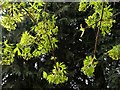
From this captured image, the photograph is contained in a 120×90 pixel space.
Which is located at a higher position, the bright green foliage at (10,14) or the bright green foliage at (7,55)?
the bright green foliage at (10,14)

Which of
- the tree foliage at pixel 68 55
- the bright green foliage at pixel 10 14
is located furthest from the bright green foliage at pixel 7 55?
the tree foliage at pixel 68 55

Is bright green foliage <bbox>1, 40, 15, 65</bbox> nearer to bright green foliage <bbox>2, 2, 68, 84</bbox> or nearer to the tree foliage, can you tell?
bright green foliage <bbox>2, 2, 68, 84</bbox>

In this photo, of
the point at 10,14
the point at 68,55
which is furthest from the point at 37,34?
the point at 68,55

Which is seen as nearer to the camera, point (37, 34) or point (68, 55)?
point (37, 34)

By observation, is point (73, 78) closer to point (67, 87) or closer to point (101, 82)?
point (67, 87)

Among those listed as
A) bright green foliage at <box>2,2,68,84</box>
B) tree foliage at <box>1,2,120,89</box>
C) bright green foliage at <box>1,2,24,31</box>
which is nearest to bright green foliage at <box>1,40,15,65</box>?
bright green foliage at <box>2,2,68,84</box>

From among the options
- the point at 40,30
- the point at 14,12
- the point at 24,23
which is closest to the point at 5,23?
the point at 14,12

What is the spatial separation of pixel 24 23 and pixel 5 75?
0.57 m

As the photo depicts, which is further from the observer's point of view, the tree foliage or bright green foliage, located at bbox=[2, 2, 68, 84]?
the tree foliage

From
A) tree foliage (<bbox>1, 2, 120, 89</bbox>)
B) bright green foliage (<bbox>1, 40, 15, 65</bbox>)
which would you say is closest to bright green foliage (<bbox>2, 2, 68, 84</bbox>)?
bright green foliage (<bbox>1, 40, 15, 65</bbox>)

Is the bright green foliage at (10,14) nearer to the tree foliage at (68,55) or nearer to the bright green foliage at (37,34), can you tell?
the bright green foliage at (37,34)

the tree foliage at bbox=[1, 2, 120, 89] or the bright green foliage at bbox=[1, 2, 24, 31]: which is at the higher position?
the bright green foliage at bbox=[1, 2, 24, 31]

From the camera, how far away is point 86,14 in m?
2.78

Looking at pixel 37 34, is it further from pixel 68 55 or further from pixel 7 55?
pixel 68 55
